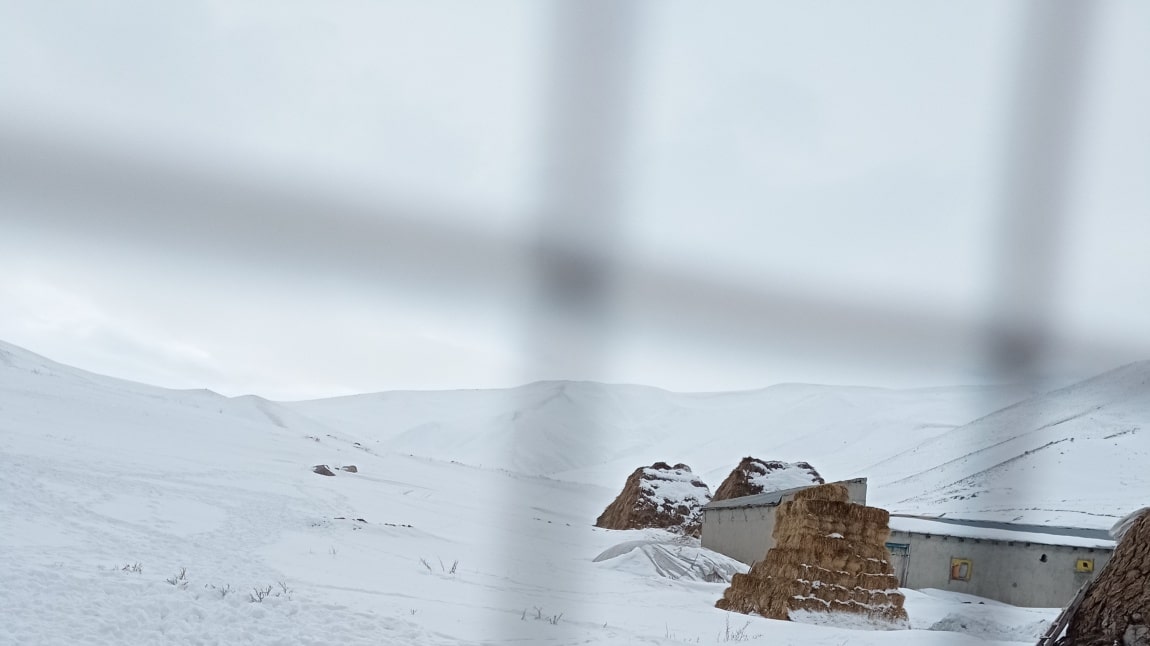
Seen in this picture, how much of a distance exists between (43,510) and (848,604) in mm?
8103

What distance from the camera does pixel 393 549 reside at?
9805 mm

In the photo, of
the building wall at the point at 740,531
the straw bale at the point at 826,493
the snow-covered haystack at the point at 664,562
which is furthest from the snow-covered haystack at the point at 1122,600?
the building wall at the point at 740,531

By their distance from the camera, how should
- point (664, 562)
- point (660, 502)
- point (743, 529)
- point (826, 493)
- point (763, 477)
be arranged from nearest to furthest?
point (826, 493) → point (664, 562) → point (743, 529) → point (763, 477) → point (660, 502)

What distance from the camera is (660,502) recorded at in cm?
2023

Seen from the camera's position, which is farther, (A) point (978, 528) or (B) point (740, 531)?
(B) point (740, 531)

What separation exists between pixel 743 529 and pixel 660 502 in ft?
18.4

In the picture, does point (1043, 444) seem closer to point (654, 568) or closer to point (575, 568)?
point (575, 568)

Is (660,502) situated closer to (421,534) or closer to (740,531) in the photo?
(740,531)

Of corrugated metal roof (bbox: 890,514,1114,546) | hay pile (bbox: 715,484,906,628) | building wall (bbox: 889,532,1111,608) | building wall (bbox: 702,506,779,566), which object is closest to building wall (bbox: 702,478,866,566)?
building wall (bbox: 702,506,779,566)

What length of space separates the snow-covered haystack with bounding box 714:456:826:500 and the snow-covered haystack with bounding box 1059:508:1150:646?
1602cm

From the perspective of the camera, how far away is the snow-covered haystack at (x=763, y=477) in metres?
18.0

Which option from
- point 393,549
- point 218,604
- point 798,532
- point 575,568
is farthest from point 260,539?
point 575,568

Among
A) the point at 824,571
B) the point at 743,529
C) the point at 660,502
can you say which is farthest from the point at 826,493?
the point at 660,502

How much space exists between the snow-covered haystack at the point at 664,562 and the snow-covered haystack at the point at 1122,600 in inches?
331
